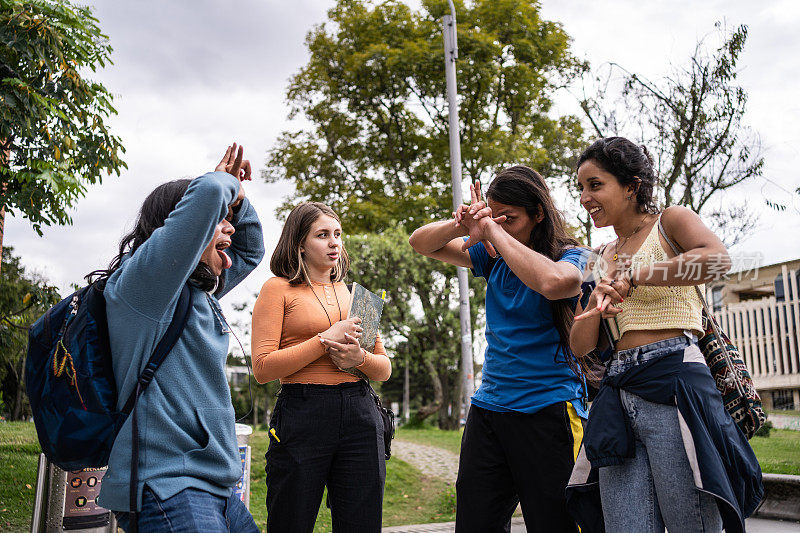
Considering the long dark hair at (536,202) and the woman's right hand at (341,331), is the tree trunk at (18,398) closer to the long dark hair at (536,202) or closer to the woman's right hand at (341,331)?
the woman's right hand at (341,331)

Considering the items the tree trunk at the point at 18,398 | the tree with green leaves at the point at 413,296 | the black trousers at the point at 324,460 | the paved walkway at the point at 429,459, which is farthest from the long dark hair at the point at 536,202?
the tree trunk at the point at 18,398

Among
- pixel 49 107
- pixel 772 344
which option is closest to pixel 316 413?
pixel 49 107

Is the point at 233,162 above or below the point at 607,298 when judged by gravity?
above

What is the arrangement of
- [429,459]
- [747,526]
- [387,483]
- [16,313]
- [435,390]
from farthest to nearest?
[435,390] < [429,459] < [387,483] < [16,313] < [747,526]

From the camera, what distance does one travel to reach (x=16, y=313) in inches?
299

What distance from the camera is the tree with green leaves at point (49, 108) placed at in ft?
20.2

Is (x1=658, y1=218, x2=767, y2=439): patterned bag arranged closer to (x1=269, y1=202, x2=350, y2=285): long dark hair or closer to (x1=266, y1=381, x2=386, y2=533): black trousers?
(x1=266, y1=381, x2=386, y2=533): black trousers

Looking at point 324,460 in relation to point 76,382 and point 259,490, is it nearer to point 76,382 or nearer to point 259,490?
point 76,382

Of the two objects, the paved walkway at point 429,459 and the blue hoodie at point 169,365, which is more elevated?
the blue hoodie at point 169,365

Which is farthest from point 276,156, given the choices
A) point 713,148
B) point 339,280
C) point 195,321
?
point 195,321

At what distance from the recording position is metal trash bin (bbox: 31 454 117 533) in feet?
12.9

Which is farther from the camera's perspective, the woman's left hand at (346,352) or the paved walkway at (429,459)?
the paved walkway at (429,459)

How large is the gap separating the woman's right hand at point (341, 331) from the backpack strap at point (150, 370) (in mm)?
920

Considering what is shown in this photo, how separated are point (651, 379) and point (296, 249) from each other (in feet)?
5.75
